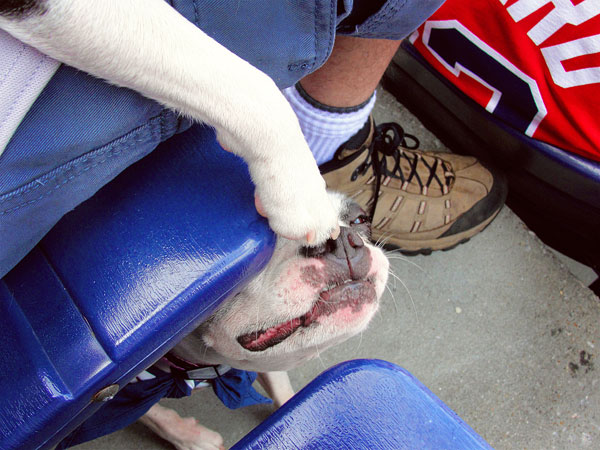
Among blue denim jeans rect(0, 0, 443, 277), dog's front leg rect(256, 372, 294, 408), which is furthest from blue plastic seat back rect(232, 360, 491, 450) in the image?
dog's front leg rect(256, 372, 294, 408)

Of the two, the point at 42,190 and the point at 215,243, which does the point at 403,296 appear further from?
the point at 42,190

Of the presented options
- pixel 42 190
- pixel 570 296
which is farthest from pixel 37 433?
pixel 570 296

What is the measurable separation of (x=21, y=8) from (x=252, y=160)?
27cm

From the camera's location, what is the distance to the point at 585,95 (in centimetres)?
131

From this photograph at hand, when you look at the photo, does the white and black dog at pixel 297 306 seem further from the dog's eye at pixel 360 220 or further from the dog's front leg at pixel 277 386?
the dog's front leg at pixel 277 386

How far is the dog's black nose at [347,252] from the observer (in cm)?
83

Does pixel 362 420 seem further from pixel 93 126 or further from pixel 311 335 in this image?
pixel 93 126

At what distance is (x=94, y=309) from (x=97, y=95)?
223 mm

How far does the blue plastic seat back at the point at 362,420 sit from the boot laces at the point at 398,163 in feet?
2.92

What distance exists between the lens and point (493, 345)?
5.15ft

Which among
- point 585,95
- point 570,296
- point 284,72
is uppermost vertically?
point 284,72

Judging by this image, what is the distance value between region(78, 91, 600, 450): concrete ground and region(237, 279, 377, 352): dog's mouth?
63cm

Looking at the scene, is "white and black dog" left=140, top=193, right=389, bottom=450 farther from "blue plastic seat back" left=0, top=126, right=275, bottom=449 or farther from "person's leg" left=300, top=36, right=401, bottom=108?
"person's leg" left=300, top=36, right=401, bottom=108

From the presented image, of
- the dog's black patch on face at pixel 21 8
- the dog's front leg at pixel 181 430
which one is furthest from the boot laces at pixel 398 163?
the dog's black patch on face at pixel 21 8
